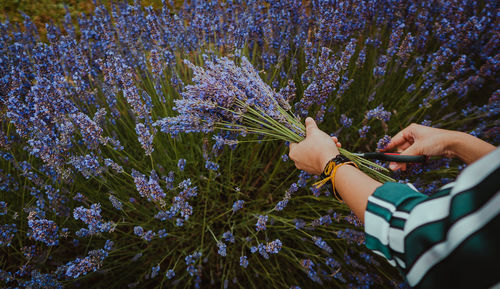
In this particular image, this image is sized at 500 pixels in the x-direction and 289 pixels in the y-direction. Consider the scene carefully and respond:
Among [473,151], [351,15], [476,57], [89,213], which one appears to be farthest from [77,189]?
[476,57]

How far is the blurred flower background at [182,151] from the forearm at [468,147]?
415mm

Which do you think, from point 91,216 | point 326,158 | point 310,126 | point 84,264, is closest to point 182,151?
point 91,216

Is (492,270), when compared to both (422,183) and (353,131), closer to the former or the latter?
(422,183)

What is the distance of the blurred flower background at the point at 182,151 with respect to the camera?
1.38 metres

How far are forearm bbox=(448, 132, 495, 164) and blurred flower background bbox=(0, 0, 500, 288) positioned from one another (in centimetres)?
42

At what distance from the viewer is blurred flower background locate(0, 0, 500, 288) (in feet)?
4.51

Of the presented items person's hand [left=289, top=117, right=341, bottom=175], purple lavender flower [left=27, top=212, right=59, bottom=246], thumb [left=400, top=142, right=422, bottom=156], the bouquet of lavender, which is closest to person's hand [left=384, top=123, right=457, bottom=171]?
thumb [left=400, top=142, right=422, bottom=156]

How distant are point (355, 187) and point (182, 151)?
1.33 m

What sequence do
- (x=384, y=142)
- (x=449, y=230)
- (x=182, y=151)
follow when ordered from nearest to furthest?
(x=449, y=230) → (x=384, y=142) → (x=182, y=151)

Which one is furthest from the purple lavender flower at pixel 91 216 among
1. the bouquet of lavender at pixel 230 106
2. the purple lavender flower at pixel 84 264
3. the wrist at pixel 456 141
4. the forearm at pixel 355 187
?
the wrist at pixel 456 141

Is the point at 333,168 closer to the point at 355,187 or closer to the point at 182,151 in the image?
the point at 355,187

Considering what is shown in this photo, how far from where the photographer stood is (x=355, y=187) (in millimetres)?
841

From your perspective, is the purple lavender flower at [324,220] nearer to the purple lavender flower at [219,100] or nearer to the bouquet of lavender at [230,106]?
the bouquet of lavender at [230,106]

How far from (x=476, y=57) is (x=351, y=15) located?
147 cm
